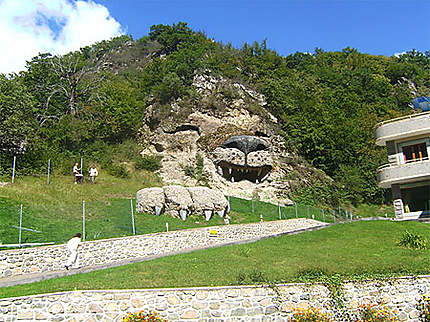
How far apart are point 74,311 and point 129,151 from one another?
29.2 metres

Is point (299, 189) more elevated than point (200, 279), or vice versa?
point (299, 189)

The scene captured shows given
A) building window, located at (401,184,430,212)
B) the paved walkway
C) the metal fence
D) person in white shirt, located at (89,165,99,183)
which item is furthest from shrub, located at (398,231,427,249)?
person in white shirt, located at (89,165,99,183)

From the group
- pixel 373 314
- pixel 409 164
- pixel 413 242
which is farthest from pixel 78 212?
pixel 409 164

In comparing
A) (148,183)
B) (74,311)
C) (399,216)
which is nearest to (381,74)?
(399,216)

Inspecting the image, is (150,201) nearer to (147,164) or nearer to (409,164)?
(147,164)

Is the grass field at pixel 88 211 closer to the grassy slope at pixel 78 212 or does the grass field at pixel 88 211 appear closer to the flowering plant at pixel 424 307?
the grassy slope at pixel 78 212

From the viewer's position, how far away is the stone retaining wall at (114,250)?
15.6 m

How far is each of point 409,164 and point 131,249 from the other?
62.1ft

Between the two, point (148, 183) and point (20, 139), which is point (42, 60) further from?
point (148, 183)

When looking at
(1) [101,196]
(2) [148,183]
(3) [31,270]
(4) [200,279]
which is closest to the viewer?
(4) [200,279]

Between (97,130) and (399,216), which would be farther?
(97,130)

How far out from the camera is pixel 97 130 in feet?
135

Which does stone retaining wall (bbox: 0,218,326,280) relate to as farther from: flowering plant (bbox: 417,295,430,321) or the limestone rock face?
the limestone rock face

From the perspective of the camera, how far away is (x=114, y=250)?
17.9 m
